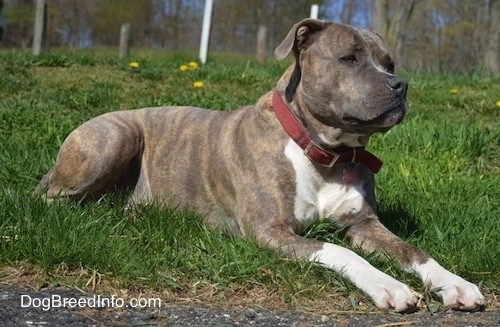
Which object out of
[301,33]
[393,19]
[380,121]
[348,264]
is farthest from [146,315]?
[393,19]

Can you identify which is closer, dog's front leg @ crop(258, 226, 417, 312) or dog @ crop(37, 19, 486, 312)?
dog's front leg @ crop(258, 226, 417, 312)

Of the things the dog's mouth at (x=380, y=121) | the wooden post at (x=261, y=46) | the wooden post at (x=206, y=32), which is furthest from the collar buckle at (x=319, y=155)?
the wooden post at (x=261, y=46)

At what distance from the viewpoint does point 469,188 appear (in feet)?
16.6

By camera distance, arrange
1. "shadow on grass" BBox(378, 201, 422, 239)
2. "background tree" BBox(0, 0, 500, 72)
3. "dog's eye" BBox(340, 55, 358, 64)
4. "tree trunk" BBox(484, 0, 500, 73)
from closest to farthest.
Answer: "dog's eye" BBox(340, 55, 358, 64) < "shadow on grass" BBox(378, 201, 422, 239) < "tree trunk" BBox(484, 0, 500, 73) < "background tree" BBox(0, 0, 500, 72)

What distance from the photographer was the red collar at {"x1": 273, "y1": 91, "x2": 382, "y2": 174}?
393 cm

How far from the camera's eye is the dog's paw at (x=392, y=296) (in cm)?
310

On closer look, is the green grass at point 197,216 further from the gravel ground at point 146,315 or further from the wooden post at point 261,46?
the wooden post at point 261,46

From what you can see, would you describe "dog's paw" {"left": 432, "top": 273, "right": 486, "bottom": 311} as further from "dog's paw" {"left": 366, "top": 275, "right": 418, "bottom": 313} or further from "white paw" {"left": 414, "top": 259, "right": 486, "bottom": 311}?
"dog's paw" {"left": 366, "top": 275, "right": 418, "bottom": 313}

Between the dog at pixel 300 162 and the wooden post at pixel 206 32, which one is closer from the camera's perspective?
the dog at pixel 300 162

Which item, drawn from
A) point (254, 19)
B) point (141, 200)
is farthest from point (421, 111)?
Answer: point (254, 19)

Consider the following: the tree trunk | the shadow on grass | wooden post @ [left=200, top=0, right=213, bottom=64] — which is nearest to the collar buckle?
the shadow on grass

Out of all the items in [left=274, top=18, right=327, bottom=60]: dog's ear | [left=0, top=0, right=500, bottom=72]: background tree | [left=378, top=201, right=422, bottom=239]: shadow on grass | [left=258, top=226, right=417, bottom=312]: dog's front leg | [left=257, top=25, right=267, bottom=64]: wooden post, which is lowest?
[left=0, top=0, right=500, bottom=72]: background tree

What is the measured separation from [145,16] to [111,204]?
1145 inches

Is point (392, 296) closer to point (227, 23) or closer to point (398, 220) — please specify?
point (398, 220)
